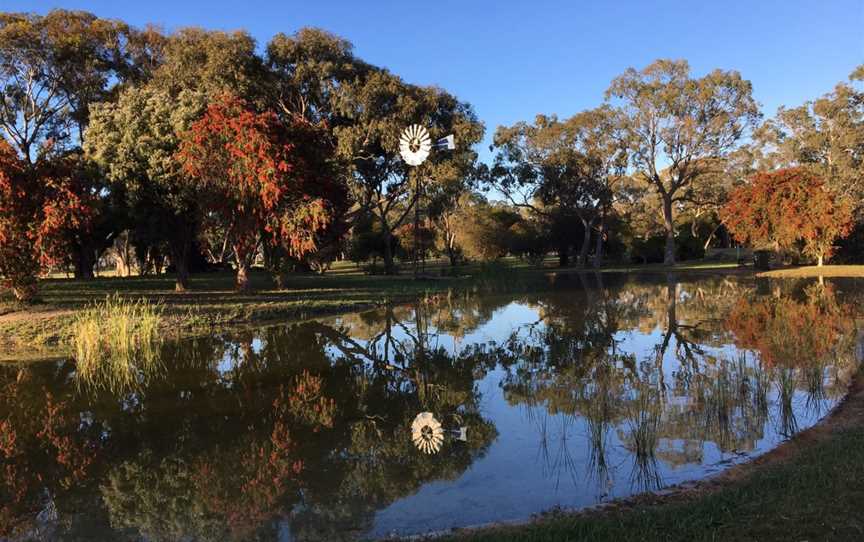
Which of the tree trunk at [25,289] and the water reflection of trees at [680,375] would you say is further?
the tree trunk at [25,289]

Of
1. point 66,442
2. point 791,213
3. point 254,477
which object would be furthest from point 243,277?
point 791,213

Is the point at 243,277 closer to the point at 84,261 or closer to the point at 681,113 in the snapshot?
the point at 84,261

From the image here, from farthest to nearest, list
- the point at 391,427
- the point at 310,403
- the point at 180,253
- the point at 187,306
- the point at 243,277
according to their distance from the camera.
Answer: the point at 180,253, the point at 243,277, the point at 187,306, the point at 310,403, the point at 391,427

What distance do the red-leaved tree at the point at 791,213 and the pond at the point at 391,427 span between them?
71.8 feet

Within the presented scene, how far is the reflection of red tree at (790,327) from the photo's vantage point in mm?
10281

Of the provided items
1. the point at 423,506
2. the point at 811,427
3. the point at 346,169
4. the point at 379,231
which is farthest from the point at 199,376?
the point at 379,231

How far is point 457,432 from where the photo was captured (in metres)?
6.89

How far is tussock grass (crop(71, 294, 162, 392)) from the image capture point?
33.2ft

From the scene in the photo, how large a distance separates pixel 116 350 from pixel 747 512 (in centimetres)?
1162

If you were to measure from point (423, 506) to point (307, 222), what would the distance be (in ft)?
50.1

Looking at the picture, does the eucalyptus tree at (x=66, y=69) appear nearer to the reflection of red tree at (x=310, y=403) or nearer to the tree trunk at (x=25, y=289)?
the tree trunk at (x=25, y=289)

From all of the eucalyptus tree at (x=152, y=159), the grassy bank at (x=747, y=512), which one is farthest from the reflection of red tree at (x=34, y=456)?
the eucalyptus tree at (x=152, y=159)

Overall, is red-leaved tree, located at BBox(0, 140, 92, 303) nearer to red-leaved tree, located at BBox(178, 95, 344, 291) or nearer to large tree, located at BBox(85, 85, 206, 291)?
red-leaved tree, located at BBox(178, 95, 344, 291)

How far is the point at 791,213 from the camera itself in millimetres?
32688
